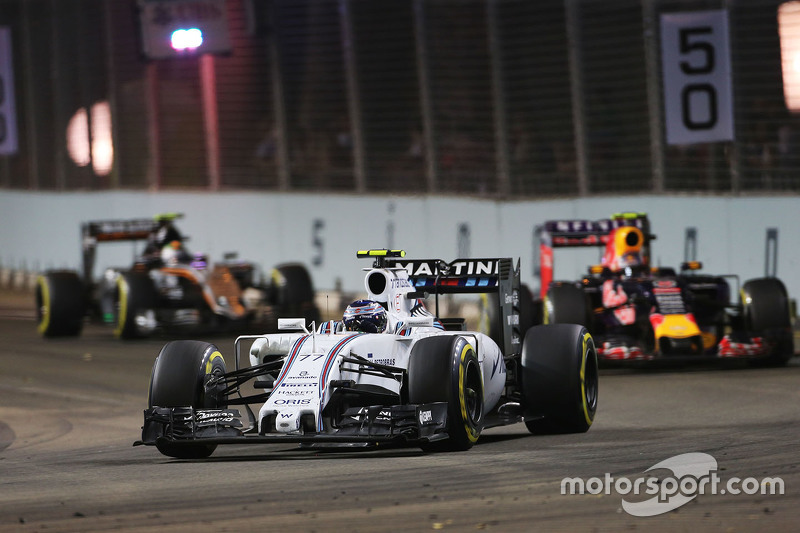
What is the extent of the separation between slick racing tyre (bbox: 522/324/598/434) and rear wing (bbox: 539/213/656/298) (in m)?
6.61

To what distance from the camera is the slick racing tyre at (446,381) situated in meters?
10.8

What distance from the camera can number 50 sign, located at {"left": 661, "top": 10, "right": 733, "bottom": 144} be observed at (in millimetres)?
21562

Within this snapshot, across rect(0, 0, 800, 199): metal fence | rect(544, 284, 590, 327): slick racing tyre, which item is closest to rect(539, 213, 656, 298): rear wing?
rect(544, 284, 590, 327): slick racing tyre

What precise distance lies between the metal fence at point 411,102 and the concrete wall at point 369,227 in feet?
0.89

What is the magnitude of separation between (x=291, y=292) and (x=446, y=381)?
11.8 m

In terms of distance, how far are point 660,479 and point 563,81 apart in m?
14.5

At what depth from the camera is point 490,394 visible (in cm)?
1202

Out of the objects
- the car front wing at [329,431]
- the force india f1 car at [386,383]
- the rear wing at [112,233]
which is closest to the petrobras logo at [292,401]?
the force india f1 car at [386,383]

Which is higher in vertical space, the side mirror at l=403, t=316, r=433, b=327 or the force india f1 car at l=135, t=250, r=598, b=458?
the side mirror at l=403, t=316, r=433, b=327

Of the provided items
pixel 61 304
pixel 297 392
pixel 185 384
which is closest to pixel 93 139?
pixel 61 304

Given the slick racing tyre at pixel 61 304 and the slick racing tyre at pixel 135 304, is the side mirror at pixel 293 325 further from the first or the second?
the slick racing tyre at pixel 61 304

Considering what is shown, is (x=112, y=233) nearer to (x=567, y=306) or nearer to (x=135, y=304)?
(x=135, y=304)

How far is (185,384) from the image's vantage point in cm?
1125

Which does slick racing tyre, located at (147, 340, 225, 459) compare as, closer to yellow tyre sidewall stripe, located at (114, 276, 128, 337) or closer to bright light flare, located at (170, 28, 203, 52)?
yellow tyre sidewall stripe, located at (114, 276, 128, 337)
